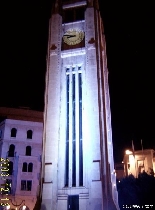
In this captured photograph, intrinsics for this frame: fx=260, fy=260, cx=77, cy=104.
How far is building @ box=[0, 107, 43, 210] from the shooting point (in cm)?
3503

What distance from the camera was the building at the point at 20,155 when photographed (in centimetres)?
3503

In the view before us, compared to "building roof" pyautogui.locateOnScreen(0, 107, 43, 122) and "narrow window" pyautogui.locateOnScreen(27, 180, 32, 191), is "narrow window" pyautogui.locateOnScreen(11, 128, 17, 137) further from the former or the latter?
"narrow window" pyautogui.locateOnScreen(27, 180, 32, 191)

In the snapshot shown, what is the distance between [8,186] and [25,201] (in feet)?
10.1

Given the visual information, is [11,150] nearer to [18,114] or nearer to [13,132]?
[13,132]

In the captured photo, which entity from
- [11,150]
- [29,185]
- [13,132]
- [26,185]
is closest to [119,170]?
[29,185]

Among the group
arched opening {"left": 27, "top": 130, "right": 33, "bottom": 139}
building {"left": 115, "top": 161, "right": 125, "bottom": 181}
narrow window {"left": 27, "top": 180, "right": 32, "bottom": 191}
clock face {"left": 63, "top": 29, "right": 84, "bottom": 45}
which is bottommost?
narrow window {"left": 27, "top": 180, "right": 32, "bottom": 191}

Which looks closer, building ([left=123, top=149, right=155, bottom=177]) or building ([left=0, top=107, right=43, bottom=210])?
building ([left=0, top=107, right=43, bottom=210])

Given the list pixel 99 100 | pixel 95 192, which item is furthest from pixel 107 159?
pixel 99 100

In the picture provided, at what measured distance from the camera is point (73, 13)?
40500mm

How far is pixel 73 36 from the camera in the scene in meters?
37.1

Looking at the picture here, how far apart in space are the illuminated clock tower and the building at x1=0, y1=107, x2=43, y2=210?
602cm

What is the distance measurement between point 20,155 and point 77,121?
1118 centimetres

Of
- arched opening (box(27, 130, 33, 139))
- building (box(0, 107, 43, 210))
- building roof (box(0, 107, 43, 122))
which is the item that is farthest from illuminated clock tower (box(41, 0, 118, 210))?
building roof (box(0, 107, 43, 122))

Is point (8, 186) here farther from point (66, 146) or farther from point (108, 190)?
point (108, 190)
